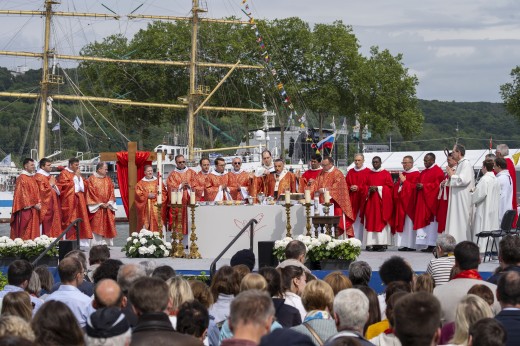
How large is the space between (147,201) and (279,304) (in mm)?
13423

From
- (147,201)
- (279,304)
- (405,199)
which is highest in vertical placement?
(405,199)

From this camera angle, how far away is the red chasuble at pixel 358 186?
21328mm

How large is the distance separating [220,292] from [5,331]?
11.5 ft

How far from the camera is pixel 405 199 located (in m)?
20.9

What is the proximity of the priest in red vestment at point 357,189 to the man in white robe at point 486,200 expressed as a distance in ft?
9.24

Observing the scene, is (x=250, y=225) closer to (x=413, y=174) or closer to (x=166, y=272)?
(x=413, y=174)

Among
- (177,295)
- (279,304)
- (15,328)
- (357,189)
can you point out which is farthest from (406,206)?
(15,328)

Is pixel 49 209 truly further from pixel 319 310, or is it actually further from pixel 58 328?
pixel 58 328

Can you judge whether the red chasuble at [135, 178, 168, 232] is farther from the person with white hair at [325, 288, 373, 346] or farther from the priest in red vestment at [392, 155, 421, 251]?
the person with white hair at [325, 288, 373, 346]

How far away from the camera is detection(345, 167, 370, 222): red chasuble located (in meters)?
21.3

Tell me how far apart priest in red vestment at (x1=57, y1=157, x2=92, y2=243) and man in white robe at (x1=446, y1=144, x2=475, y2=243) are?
787 cm

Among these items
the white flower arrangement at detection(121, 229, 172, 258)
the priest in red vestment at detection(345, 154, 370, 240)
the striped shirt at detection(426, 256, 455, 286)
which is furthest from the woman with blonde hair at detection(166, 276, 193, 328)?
the priest in red vestment at detection(345, 154, 370, 240)

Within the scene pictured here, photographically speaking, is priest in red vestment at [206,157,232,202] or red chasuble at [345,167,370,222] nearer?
red chasuble at [345,167,370,222]

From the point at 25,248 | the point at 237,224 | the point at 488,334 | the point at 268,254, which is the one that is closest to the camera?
the point at 488,334
